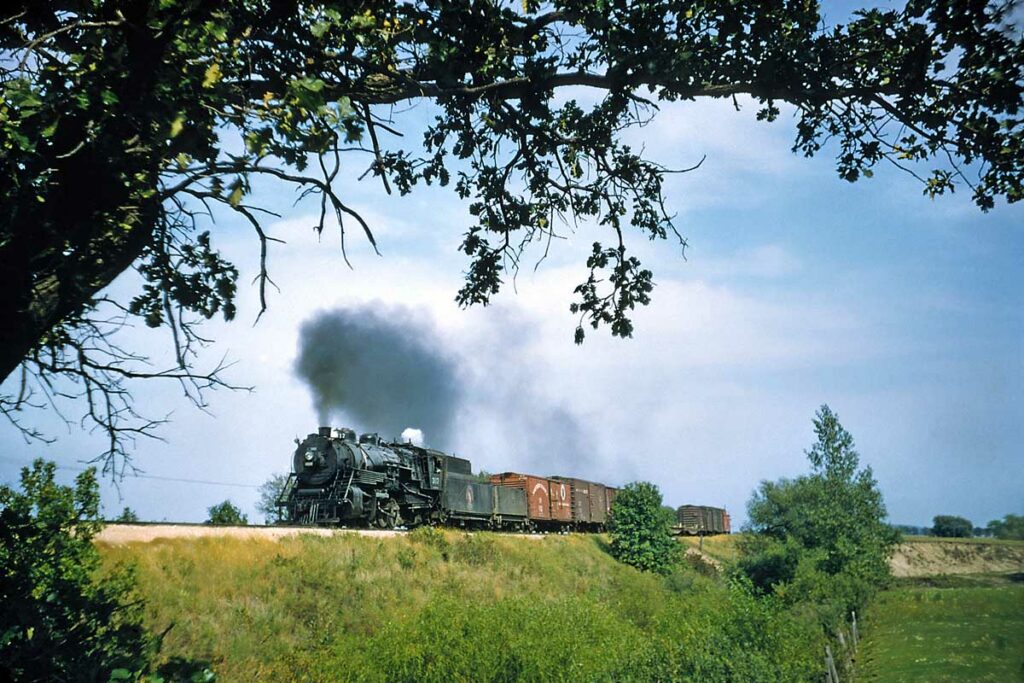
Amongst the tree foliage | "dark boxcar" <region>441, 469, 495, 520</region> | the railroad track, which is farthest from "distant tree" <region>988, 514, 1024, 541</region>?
the railroad track

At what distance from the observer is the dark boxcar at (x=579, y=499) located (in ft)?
140

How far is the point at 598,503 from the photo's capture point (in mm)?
47031

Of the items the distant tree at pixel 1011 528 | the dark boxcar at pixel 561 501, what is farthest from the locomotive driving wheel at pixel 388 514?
the distant tree at pixel 1011 528

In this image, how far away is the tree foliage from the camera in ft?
110

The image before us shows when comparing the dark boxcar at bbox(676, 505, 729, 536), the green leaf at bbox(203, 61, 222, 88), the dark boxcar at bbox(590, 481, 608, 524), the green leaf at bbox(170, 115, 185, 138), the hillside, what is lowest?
the hillside

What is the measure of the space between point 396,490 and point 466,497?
5043 mm

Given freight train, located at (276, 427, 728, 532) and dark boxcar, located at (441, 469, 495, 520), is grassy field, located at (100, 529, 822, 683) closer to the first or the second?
freight train, located at (276, 427, 728, 532)

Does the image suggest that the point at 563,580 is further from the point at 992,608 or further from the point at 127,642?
the point at 992,608

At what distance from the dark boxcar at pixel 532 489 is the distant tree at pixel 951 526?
106 m

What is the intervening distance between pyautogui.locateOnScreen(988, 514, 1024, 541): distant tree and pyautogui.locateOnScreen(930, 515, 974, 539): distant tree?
32.6 ft

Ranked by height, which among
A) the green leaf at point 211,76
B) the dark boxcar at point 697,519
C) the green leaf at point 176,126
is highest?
the green leaf at point 211,76

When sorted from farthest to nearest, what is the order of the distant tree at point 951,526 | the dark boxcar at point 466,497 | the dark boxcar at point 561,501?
1. the distant tree at point 951,526
2. the dark boxcar at point 561,501
3. the dark boxcar at point 466,497

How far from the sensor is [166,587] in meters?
13.5

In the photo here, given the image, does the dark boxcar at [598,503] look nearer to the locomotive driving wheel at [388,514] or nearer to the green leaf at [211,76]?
the locomotive driving wheel at [388,514]
